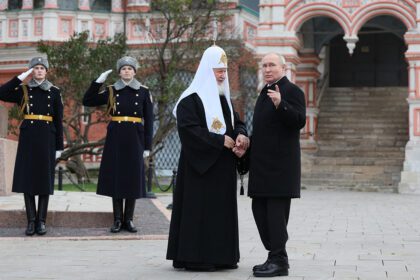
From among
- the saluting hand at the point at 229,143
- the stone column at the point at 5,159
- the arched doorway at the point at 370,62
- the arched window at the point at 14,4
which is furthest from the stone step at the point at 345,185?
the saluting hand at the point at 229,143

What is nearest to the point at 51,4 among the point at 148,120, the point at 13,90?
the point at 13,90

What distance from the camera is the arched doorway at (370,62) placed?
27.4 meters

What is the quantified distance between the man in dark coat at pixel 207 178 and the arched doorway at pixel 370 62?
Answer: 19.9 metres

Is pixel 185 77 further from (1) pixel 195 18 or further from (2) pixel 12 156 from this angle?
(2) pixel 12 156

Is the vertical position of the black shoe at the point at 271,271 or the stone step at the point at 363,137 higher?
the stone step at the point at 363,137

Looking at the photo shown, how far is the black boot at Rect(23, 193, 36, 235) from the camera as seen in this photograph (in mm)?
10156

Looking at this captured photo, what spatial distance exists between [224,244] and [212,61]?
5.09 ft

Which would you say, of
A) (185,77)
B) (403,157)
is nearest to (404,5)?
(403,157)

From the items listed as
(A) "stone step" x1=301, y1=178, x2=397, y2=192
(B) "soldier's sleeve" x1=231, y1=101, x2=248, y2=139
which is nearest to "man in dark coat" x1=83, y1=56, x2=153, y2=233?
(B) "soldier's sleeve" x1=231, y1=101, x2=248, y2=139

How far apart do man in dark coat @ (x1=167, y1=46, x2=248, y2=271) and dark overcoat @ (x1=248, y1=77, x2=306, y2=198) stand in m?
0.26

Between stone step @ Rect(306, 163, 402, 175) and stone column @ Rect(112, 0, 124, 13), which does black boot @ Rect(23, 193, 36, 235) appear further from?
stone column @ Rect(112, 0, 124, 13)

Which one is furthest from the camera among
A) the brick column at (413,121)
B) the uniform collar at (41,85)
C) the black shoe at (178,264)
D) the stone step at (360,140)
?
the stone step at (360,140)

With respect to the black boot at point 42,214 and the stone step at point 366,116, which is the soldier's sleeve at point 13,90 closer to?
the black boot at point 42,214

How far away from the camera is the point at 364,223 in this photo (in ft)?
42.8
